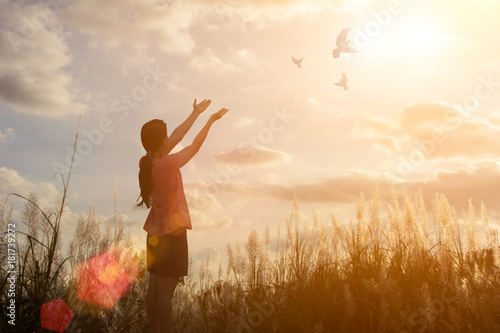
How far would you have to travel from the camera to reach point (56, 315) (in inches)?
155

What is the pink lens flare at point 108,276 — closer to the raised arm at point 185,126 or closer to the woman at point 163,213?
the woman at point 163,213

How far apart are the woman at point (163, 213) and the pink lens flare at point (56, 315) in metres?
0.83

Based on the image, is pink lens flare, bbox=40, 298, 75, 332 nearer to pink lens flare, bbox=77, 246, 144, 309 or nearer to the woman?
pink lens flare, bbox=77, 246, 144, 309

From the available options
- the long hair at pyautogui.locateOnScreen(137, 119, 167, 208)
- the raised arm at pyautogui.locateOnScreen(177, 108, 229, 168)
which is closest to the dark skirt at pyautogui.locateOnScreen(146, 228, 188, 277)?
the long hair at pyautogui.locateOnScreen(137, 119, 167, 208)

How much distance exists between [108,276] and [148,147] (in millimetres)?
1578

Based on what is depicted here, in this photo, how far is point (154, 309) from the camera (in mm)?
3762

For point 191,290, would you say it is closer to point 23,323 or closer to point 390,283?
point 23,323

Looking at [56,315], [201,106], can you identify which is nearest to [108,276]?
[56,315]

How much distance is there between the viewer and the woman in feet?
12.0

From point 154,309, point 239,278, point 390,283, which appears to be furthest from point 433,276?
point 154,309

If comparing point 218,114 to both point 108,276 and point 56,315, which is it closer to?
point 108,276

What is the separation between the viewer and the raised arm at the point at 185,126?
4.03m

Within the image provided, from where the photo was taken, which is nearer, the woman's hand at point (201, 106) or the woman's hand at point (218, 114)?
the woman's hand at point (218, 114)

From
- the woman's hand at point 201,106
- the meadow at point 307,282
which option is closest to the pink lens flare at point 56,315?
the meadow at point 307,282
